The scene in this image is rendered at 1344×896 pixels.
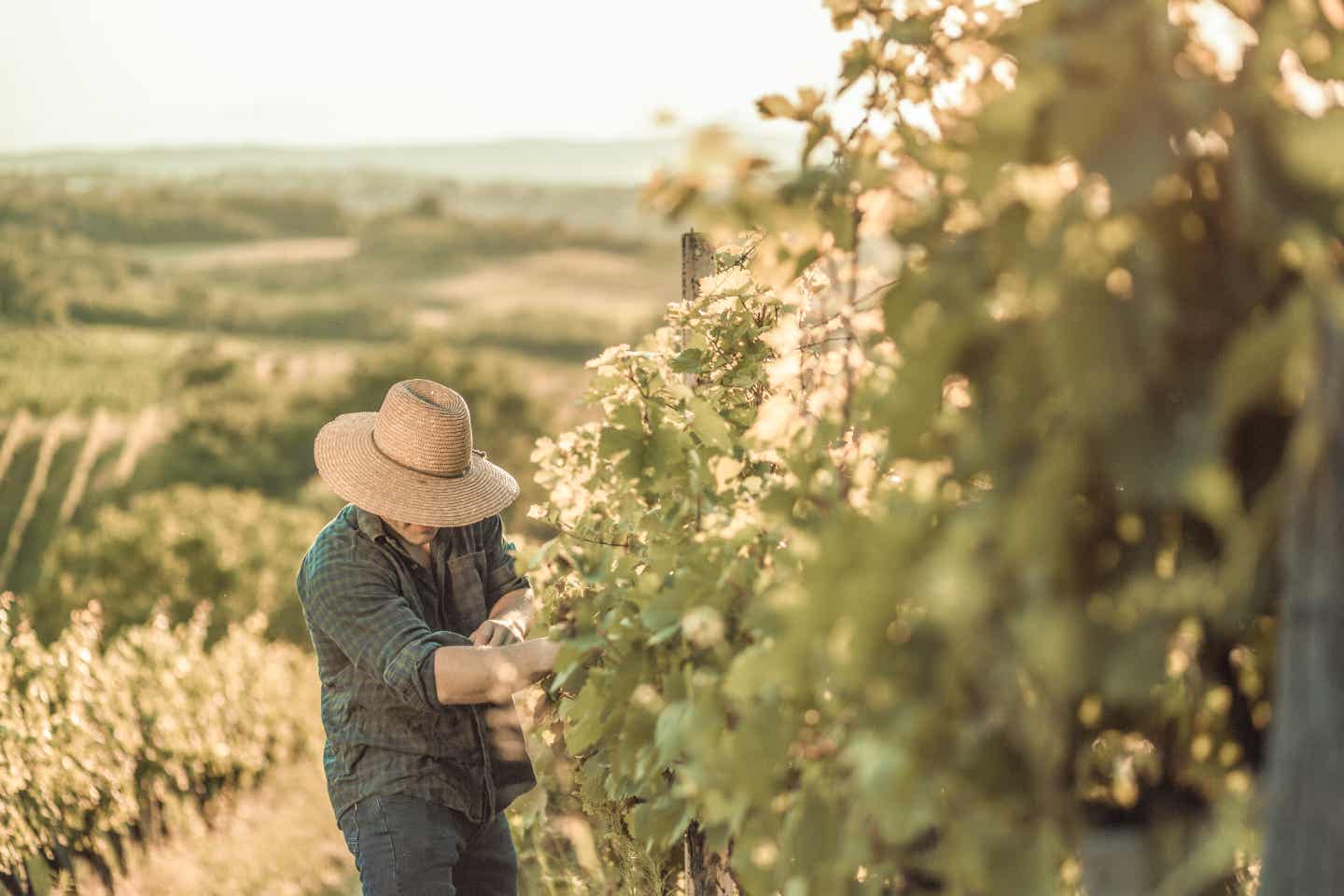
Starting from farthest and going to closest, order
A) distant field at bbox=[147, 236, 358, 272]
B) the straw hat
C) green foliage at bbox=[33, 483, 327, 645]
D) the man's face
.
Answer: distant field at bbox=[147, 236, 358, 272] < green foliage at bbox=[33, 483, 327, 645] < the man's face < the straw hat

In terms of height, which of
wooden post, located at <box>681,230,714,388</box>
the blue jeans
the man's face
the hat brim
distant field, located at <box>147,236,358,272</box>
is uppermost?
wooden post, located at <box>681,230,714,388</box>

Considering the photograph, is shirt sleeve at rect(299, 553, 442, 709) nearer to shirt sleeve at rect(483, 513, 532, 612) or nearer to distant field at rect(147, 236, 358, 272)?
shirt sleeve at rect(483, 513, 532, 612)

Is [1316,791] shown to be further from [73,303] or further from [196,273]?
[196,273]

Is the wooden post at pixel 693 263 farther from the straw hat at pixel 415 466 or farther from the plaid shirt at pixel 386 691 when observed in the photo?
the plaid shirt at pixel 386 691

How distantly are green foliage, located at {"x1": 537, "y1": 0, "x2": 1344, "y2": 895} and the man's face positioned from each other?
61.1 inches

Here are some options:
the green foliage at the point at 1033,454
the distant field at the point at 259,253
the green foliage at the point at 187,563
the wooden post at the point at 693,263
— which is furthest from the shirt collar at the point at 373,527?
the distant field at the point at 259,253

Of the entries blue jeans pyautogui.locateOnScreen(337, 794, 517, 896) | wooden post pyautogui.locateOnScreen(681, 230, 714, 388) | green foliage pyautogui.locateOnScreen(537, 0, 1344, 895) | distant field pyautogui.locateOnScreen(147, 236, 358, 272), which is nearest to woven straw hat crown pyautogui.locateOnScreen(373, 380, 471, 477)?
wooden post pyautogui.locateOnScreen(681, 230, 714, 388)

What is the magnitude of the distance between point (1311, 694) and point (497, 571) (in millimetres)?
2578

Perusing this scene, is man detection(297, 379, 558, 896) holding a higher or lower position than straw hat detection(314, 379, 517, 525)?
lower

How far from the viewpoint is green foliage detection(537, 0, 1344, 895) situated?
1027 millimetres

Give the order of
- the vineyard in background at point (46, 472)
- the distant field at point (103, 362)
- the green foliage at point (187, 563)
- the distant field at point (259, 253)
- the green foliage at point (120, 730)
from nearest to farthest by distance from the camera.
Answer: the green foliage at point (120, 730) < the vineyard in background at point (46, 472) < the green foliage at point (187, 563) < the distant field at point (103, 362) < the distant field at point (259, 253)

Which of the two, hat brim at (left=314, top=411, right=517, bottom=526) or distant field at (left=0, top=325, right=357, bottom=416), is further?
distant field at (left=0, top=325, right=357, bottom=416)

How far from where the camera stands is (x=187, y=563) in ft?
45.6

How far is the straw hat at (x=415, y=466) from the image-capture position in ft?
10.0
